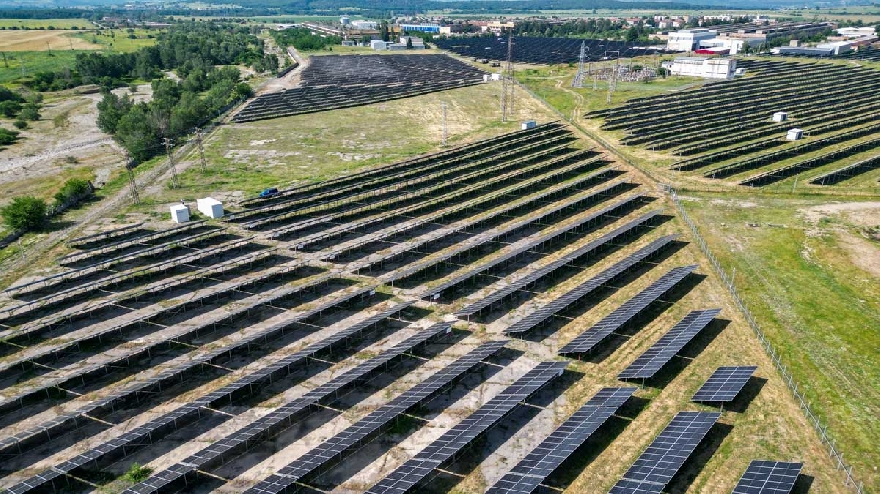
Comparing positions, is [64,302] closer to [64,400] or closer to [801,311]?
[64,400]

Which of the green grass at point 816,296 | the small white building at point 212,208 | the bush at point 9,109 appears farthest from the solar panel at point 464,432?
the bush at point 9,109

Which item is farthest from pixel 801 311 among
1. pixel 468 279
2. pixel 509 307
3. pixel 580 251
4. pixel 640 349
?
pixel 468 279

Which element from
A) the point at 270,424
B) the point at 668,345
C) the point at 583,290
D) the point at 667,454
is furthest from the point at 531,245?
the point at 270,424

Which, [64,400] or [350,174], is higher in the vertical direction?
[350,174]

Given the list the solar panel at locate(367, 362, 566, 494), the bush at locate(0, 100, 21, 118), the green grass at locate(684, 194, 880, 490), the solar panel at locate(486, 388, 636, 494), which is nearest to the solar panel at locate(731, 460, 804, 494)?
the green grass at locate(684, 194, 880, 490)

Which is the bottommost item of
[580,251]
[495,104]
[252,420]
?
[252,420]

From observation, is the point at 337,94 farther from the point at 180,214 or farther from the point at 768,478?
the point at 768,478

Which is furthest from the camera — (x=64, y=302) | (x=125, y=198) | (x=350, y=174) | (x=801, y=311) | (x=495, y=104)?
(x=495, y=104)

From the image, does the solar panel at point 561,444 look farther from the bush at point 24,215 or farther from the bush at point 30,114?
the bush at point 30,114

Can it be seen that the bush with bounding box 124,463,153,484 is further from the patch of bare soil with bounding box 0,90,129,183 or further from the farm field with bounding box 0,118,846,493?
the patch of bare soil with bounding box 0,90,129,183
